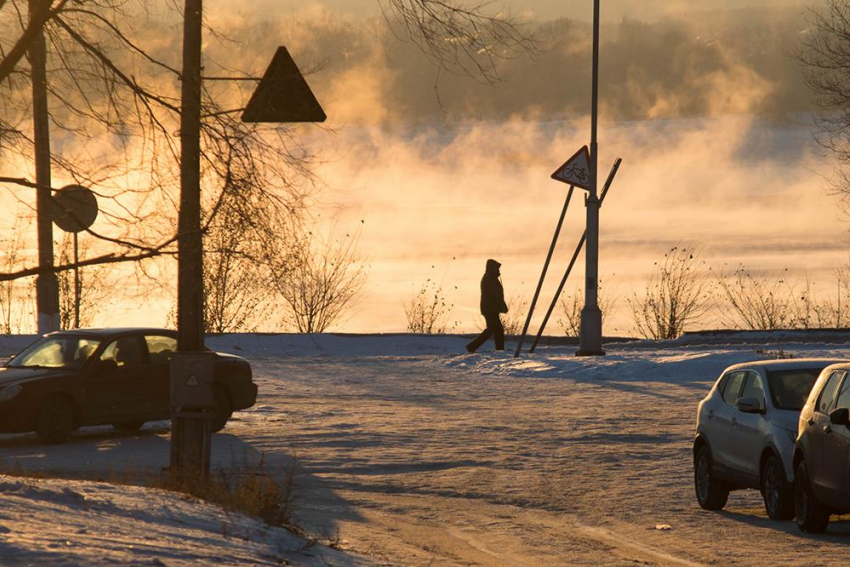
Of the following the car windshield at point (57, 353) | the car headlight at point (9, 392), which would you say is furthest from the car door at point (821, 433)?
the car windshield at point (57, 353)

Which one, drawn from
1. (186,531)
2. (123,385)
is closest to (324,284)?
(123,385)

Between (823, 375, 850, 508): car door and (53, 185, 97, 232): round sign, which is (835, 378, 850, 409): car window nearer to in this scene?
(823, 375, 850, 508): car door

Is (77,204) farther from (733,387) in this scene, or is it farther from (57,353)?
(57,353)

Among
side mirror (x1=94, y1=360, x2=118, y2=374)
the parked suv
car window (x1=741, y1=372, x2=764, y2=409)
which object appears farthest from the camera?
side mirror (x1=94, y1=360, x2=118, y2=374)

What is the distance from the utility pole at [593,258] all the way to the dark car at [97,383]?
10.7 meters

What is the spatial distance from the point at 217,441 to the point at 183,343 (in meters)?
6.31

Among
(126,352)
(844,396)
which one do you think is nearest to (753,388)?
(844,396)

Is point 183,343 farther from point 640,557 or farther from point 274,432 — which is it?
point 274,432

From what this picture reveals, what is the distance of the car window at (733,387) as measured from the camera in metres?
15.1

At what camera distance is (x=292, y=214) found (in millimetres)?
12070

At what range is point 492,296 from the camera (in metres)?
34.0

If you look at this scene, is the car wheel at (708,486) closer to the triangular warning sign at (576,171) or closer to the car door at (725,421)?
the car door at (725,421)

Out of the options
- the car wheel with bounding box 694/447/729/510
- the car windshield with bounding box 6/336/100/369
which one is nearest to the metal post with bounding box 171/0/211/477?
the car wheel with bounding box 694/447/729/510

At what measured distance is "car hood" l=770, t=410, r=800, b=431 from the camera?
13.8m
